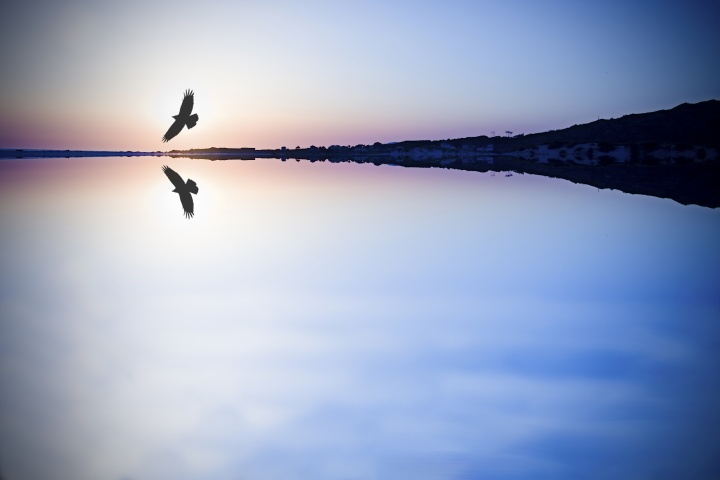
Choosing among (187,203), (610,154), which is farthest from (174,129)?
Result: (610,154)

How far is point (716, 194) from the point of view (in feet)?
51.8

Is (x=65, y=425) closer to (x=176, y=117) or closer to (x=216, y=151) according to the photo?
(x=176, y=117)

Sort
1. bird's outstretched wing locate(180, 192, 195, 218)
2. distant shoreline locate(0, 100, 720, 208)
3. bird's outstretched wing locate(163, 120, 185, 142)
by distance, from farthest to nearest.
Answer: bird's outstretched wing locate(163, 120, 185, 142) → distant shoreline locate(0, 100, 720, 208) → bird's outstretched wing locate(180, 192, 195, 218)

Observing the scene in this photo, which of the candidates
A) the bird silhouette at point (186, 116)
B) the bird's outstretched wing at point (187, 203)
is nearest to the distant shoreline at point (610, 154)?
the bird's outstretched wing at point (187, 203)

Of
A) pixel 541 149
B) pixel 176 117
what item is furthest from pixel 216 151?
pixel 176 117

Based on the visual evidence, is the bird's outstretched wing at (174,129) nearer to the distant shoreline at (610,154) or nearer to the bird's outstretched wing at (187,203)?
the bird's outstretched wing at (187,203)

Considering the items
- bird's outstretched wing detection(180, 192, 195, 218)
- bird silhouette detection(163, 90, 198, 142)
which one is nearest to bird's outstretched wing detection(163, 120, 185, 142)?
bird silhouette detection(163, 90, 198, 142)

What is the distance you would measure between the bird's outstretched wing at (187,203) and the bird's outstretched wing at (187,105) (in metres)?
14.2

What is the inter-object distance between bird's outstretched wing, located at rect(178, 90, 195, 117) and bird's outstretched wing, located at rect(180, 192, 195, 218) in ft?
46.6

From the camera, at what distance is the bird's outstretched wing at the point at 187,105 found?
3079 cm

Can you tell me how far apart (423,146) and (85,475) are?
335 feet

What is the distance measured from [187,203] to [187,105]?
58.6 ft

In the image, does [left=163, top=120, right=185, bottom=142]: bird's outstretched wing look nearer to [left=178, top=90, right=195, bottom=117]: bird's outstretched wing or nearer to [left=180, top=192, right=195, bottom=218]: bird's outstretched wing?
[left=178, top=90, right=195, bottom=117]: bird's outstretched wing

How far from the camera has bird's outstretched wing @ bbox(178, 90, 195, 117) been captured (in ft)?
101
